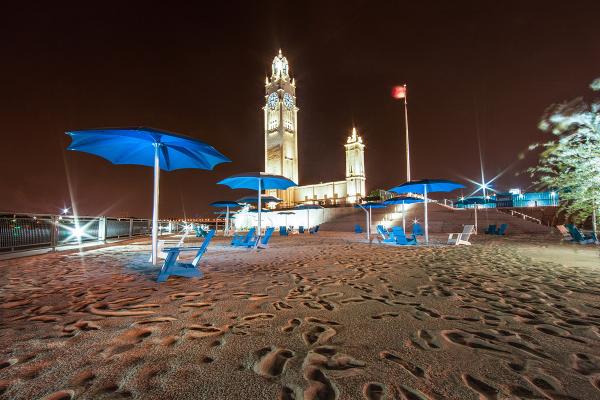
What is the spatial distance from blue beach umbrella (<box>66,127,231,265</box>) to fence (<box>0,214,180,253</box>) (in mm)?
3196

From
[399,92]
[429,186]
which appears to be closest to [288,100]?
[399,92]

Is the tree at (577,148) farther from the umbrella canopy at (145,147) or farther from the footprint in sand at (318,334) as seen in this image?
the umbrella canopy at (145,147)

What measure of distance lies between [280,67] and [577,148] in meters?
72.0

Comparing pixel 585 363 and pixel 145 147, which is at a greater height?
pixel 145 147

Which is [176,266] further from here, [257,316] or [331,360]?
[331,360]

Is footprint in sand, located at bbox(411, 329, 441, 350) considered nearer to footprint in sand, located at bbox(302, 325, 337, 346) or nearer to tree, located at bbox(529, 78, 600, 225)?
footprint in sand, located at bbox(302, 325, 337, 346)

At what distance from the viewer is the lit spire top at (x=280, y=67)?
223 ft

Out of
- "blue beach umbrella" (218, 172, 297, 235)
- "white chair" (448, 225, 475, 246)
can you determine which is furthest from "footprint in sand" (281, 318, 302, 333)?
"white chair" (448, 225, 475, 246)

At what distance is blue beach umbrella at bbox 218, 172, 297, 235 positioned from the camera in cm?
951

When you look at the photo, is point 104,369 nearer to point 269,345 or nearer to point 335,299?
point 269,345

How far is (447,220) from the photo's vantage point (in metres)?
20.0

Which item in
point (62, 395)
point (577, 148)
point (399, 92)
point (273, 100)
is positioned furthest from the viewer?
point (273, 100)

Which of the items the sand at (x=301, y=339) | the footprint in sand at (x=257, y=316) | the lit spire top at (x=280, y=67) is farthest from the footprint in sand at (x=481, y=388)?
the lit spire top at (x=280, y=67)

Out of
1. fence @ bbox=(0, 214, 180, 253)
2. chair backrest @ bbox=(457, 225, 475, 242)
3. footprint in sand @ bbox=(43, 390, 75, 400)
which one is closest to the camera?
footprint in sand @ bbox=(43, 390, 75, 400)
